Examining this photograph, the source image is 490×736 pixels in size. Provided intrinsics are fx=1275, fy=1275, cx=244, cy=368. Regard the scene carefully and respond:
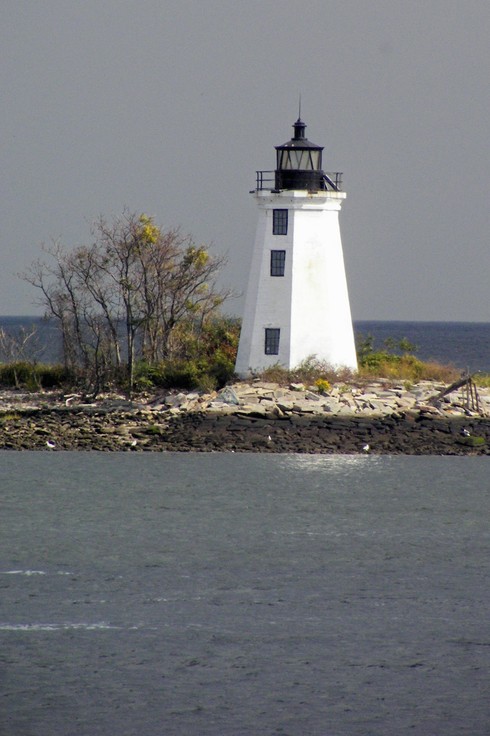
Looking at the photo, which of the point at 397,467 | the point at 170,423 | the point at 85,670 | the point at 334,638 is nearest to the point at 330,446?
the point at 397,467

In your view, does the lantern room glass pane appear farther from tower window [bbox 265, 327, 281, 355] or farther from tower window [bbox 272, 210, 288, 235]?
tower window [bbox 265, 327, 281, 355]

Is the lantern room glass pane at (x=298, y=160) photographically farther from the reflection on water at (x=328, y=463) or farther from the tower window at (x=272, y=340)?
the reflection on water at (x=328, y=463)

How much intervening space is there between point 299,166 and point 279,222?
1.66 meters

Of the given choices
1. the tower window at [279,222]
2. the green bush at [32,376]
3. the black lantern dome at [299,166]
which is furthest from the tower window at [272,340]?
the green bush at [32,376]

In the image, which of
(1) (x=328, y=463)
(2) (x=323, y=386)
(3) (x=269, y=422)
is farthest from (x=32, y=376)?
(1) (x=328, y=463)

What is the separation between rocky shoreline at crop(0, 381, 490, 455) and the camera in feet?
102

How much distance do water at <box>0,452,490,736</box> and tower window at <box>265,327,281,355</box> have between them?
4.22 m

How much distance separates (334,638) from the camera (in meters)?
16.4

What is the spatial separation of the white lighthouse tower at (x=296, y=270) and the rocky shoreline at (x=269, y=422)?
1.22 m

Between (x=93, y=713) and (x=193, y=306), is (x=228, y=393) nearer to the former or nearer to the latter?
(x=193, y=306)

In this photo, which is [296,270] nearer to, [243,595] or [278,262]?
[278,262]

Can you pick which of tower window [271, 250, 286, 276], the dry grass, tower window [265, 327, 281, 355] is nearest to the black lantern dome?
tower window [271, 250, 286, 276]

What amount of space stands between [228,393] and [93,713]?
20108 millimetres

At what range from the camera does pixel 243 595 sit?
18.6m
